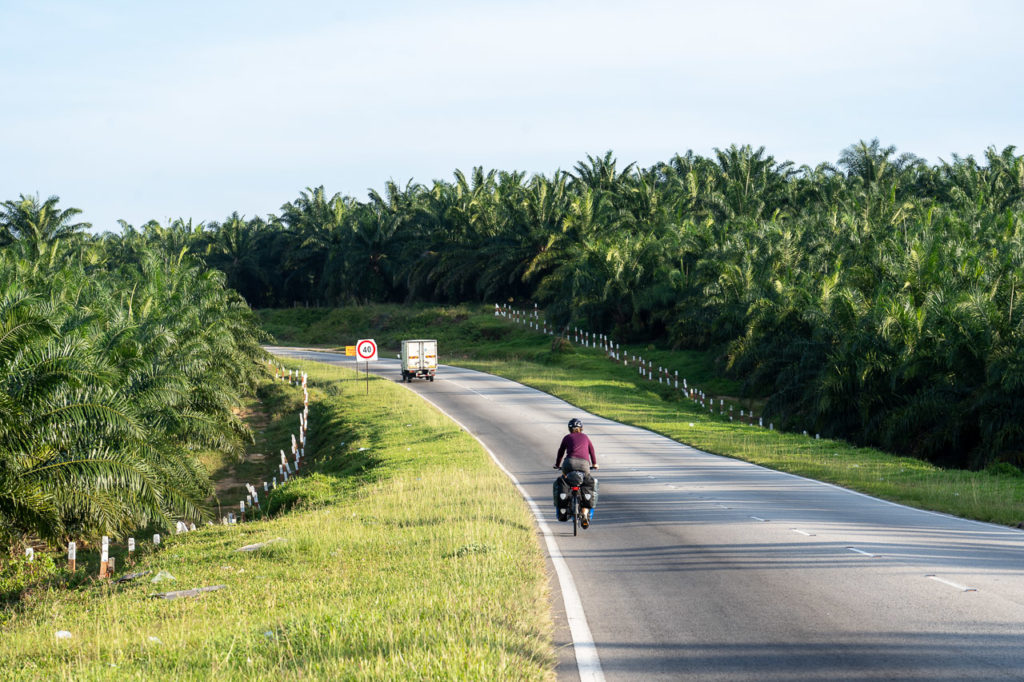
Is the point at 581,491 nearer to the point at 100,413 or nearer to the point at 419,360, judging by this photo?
the point at 100,413

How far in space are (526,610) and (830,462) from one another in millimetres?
18341

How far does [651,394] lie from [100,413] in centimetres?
3309

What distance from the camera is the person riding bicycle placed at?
15148 mm

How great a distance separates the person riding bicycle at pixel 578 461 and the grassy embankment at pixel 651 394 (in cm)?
661

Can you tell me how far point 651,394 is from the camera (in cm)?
4756

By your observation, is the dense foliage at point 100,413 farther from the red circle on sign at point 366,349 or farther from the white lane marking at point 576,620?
the white lane marking at point 576,620

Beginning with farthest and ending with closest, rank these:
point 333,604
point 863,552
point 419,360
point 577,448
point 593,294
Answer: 1. point 593,294
2. point 419,360
3. point 577,448
4. point 863,552
5. point 333,604

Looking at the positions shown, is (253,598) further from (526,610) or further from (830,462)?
(830,462)

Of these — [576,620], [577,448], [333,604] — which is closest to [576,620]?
[576,620]

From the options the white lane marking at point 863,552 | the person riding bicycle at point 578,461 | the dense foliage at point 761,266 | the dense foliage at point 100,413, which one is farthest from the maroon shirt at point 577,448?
the dense foliage at point 761,266

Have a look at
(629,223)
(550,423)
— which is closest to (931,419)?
(550,423)

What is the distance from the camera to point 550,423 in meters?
35.4

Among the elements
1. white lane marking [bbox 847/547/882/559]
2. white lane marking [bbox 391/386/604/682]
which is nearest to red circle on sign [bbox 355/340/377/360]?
white lane marking [bbox 391/386/604/682]

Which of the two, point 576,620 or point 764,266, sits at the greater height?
point 764,266
